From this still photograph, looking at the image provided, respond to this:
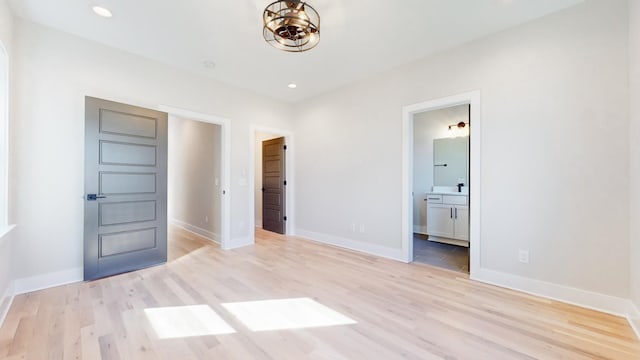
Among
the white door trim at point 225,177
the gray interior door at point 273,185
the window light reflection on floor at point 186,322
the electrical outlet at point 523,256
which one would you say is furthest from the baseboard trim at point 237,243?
the electrical outlet at point 523,256

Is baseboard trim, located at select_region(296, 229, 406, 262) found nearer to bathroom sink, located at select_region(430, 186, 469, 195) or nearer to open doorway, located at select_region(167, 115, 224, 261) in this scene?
open doorway, located at select_region(167, 115, 224, 261)

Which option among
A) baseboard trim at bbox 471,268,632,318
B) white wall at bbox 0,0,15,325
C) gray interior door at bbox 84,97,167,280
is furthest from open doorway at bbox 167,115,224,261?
baseboard trim at bbox 471,268,632,318

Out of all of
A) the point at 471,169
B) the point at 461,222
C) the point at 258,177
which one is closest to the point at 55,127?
the point at 258,177

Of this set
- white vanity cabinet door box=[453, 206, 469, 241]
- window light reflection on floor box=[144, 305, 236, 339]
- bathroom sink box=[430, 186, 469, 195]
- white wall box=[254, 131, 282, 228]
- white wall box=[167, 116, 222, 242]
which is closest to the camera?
window light reflection on floor box=[144, 305, 236, 339]

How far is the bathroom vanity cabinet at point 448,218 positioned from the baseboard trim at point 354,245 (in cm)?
144

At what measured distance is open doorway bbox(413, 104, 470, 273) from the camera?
166 inches

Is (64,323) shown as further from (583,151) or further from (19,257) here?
(583,151)

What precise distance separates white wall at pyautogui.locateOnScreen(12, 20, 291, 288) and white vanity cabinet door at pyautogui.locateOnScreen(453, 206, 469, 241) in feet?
16.6

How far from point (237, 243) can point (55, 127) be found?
8.81 ft

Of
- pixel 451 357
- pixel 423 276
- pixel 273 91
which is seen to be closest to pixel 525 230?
pixel 423 276

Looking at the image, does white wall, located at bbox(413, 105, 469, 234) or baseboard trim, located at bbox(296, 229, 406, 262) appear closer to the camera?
baseboard trim, located at bbox(296, 229, 406, 262)

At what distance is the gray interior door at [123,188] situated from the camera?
9.27ft

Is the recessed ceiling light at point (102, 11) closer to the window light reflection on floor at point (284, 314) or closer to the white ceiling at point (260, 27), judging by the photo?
the white ceiling at point (260, 27)

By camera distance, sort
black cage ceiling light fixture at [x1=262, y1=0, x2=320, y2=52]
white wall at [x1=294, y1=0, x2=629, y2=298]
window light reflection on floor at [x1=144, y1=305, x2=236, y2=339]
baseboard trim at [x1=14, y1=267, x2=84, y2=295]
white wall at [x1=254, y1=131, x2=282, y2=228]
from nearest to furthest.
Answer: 1. window light reflection on floor at [x1=144, y1=305, x2=236, y2=339]
2. black cage ceiling light fixture at [x1=262, y1=0, x2=320, y2=52]
3. white wall at [x1=294, y1=0, x2=629, y2=298]
4. baseboard trim at [x1=14, y1=267, x2=84, y2=295]
5. white wall at [x1=254, y1=131, x2=282, y2=228]
